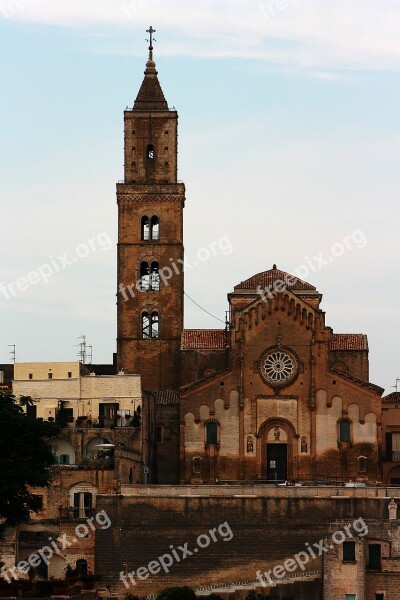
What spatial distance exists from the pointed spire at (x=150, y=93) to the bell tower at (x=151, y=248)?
0.06 metres

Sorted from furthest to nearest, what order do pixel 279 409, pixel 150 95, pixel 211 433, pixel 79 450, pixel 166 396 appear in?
pixel 150 95, pixel 166 396, pixel 279 409, pixel 211 433, pixel 79 450

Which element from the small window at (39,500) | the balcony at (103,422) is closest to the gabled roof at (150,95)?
the balcony at (103,422)

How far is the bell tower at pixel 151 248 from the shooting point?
410 ft

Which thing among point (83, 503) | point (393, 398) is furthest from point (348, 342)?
point (83, 503)

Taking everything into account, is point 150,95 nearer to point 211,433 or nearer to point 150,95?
point 150,95

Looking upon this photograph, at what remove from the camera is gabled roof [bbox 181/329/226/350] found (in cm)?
12438

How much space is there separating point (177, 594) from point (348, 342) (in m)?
31.5

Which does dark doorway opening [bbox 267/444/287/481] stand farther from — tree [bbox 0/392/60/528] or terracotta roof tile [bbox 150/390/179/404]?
tree [bbox 0/392/60/528]

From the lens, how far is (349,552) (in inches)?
3976

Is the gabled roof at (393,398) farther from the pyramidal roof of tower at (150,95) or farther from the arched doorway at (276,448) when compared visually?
the pyramidal roof of tower at (150,95)

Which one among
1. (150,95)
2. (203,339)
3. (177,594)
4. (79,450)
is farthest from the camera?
(150,95)

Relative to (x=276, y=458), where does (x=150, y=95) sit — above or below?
above

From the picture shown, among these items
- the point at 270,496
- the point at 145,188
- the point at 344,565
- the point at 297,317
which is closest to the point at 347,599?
the point at 344,565

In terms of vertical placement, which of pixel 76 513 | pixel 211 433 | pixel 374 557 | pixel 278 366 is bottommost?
pixel 374 557
